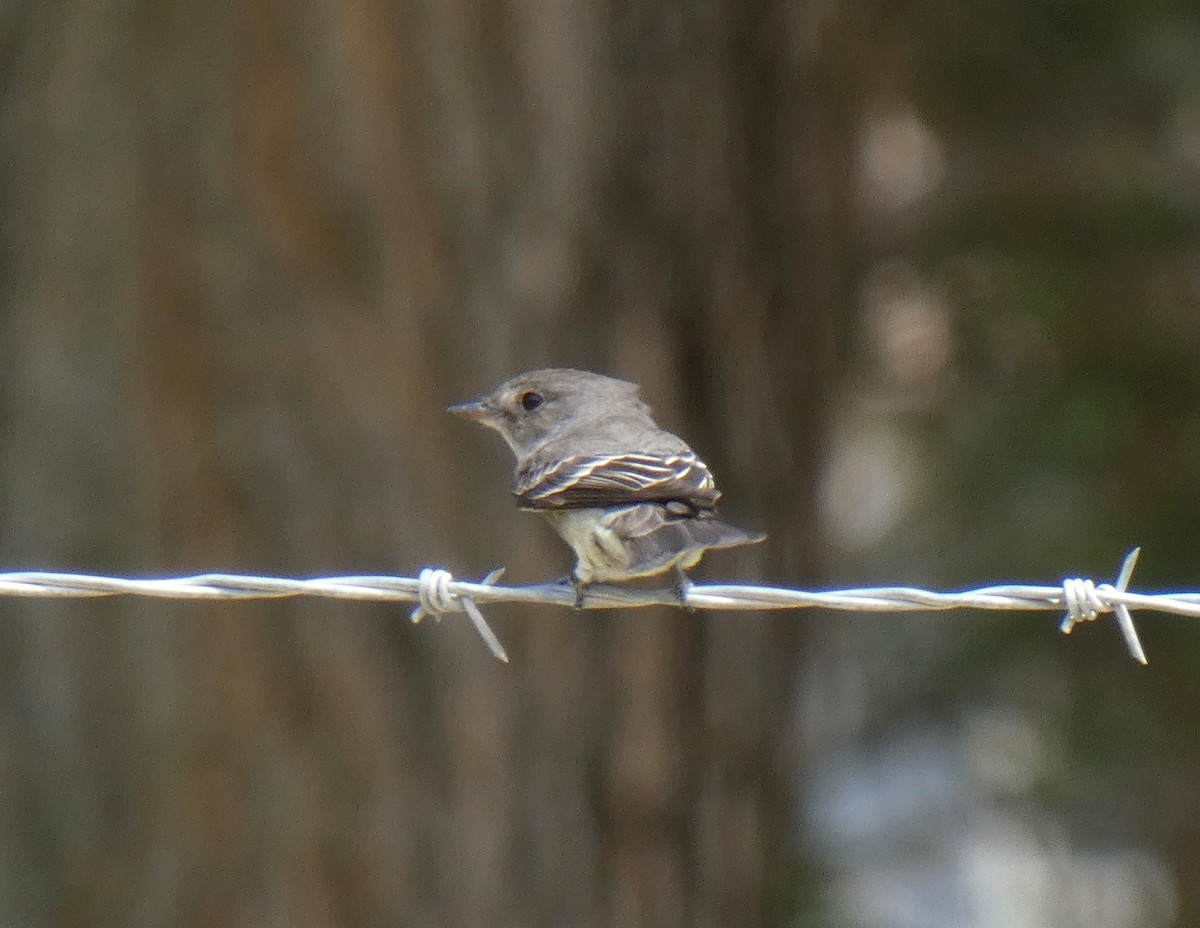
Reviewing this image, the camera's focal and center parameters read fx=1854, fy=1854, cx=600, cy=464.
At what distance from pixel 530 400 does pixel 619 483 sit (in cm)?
125

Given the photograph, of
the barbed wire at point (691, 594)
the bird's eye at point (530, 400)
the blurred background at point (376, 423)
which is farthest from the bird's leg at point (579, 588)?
the blurred background at point (376, 423)

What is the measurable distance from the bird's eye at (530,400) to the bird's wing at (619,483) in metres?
1.00

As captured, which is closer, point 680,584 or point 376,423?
point 680,584

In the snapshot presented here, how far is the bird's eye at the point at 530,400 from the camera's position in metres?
5.23

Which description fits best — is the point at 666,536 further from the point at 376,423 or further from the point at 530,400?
the point at 376,423

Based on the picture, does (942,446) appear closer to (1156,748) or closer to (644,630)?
(1156,748)

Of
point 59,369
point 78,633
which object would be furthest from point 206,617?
point 59,369

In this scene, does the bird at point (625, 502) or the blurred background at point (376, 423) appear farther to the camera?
the blurred background at point (376, 423)

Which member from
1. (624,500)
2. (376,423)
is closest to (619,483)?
(624,500)

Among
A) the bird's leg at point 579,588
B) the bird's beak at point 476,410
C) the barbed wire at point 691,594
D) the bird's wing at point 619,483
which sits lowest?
the barbed wire at point 691,594

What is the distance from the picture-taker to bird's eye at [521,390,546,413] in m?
5.23

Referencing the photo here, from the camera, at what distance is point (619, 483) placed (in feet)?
13.3

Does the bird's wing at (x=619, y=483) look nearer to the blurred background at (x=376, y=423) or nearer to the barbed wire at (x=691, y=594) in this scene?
the barbed wire at (x=691, y=594)

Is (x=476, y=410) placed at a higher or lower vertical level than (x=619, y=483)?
higher
